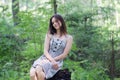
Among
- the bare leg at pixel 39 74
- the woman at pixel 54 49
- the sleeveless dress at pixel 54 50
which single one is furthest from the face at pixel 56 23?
the bare leg at pixel 39 74

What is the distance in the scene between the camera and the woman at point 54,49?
460cm

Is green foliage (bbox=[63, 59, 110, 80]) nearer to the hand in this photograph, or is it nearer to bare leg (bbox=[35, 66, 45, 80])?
the hand

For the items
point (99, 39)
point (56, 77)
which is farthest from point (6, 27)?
point (99, 39)

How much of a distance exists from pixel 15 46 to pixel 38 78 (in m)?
2.53

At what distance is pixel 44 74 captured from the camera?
4520 millimetres

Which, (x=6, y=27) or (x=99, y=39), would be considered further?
(x=99, y=39)

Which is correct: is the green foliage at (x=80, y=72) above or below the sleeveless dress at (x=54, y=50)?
below

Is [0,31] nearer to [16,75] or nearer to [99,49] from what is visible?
[16,75]

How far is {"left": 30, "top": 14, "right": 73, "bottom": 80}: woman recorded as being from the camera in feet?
15.1

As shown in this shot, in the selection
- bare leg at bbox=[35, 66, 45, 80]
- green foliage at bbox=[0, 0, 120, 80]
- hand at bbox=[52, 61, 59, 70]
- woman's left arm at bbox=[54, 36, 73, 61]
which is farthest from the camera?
green foliage at bbox=[0, 0, 120, 80]

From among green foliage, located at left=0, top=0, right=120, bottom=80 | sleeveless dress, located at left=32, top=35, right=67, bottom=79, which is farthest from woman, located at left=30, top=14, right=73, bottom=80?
green foliage, located at left=0, top=0, right=120, bottom=80

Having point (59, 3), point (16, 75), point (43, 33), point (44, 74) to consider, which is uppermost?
point (59, 3)

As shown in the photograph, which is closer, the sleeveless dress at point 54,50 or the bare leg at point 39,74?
the bare leg at point 39,74

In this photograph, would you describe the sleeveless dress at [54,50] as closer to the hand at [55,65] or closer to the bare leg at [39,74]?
the hand at [55,65]
